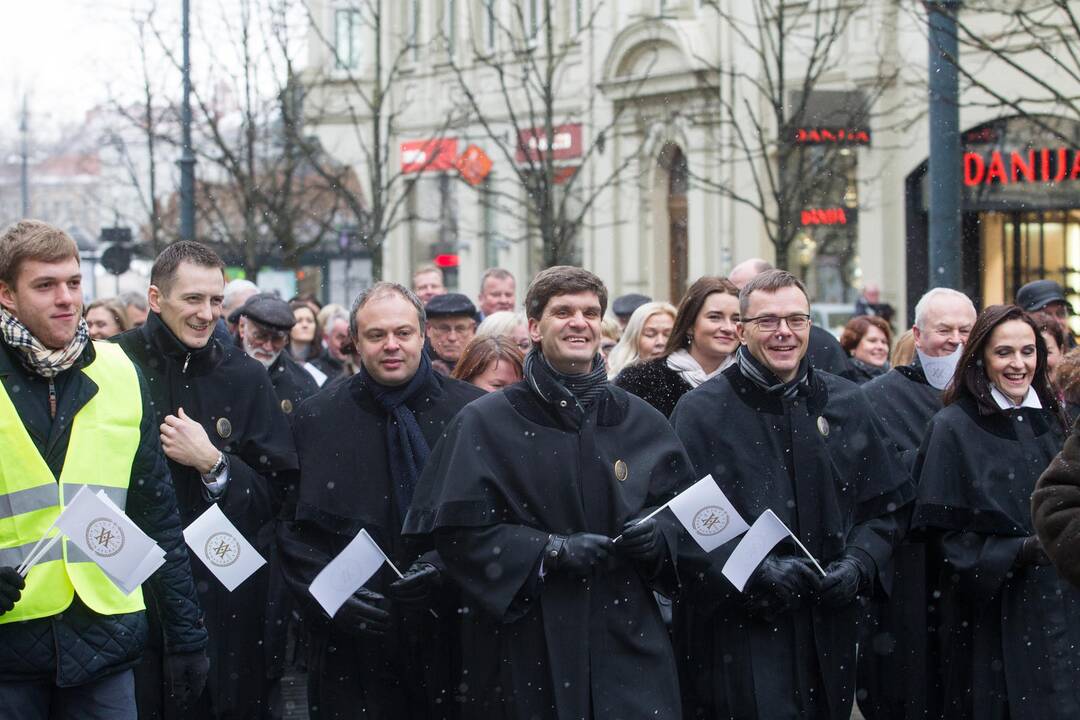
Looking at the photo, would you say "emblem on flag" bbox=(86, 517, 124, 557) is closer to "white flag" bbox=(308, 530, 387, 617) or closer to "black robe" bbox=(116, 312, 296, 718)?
"white flag" bbox=(308, 530, 387, 617)

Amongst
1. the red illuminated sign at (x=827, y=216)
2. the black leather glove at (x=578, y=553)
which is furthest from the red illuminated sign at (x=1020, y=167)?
the black leather glove at (x=578, y=553)

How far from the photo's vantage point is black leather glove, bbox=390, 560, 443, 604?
559cm

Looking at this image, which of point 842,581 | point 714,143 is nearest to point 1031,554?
point 842,581

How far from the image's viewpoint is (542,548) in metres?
5.23

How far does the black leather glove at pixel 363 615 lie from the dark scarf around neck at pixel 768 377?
1542 millimetres

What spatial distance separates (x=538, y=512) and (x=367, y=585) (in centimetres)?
93

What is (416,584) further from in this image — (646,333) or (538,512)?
(646,333)

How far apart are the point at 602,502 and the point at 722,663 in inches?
36.6

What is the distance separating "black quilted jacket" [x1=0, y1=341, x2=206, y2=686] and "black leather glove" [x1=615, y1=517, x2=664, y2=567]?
1392 mm

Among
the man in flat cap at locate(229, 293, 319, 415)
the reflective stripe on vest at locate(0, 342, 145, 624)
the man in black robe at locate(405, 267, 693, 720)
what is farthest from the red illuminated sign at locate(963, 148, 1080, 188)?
the reflective stripe on vest at locate(0, 342, 145, 624)

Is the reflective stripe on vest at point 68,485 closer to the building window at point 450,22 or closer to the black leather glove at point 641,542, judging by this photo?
the black leather glove at point 641,542

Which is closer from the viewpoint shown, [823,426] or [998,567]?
[823,426]

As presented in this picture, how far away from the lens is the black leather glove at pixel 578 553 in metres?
5.18

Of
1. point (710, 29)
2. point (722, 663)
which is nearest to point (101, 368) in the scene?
point (722, 663)
